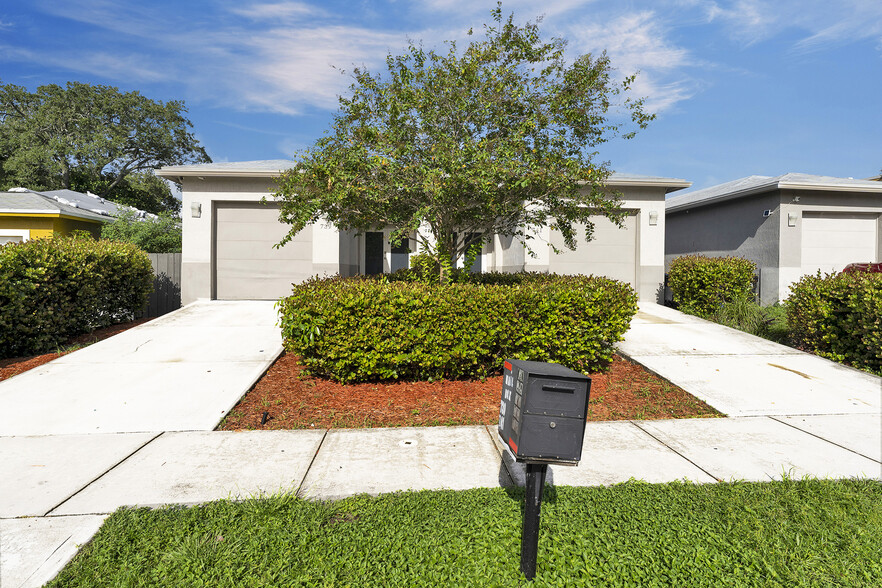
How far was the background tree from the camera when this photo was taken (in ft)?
92.9

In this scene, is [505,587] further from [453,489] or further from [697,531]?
[697,531]

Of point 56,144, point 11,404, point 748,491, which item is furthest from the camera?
point 56,144

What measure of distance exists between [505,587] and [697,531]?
49.5 inches

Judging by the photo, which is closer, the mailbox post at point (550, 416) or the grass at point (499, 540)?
the mailbox post at point (550, 416)

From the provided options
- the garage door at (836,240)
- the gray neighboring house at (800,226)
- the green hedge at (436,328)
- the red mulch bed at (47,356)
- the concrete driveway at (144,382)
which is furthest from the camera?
the garage door at (836,240)

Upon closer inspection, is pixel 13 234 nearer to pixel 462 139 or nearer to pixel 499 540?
pixel 462 139

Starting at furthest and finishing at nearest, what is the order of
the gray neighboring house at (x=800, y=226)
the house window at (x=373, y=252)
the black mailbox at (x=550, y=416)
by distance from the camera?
the house window at (x=373, y=252)
the gray neighboring house at (x=800, y=226)
the black mailbox at (x=550, y=416)

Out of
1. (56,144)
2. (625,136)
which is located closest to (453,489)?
(625,136)

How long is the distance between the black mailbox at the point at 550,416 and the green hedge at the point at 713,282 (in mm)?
9504

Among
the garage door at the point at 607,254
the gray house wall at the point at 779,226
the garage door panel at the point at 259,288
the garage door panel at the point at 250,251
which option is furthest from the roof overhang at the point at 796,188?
the garage door panel at the point at 250,251

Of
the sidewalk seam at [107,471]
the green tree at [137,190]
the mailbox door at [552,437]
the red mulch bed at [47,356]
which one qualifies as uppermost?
the green tree at [137,190]

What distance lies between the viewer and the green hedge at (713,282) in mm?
10188

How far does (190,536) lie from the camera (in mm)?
2580

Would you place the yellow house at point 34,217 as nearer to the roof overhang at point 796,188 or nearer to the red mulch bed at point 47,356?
the red mulch bed at point 47,356
